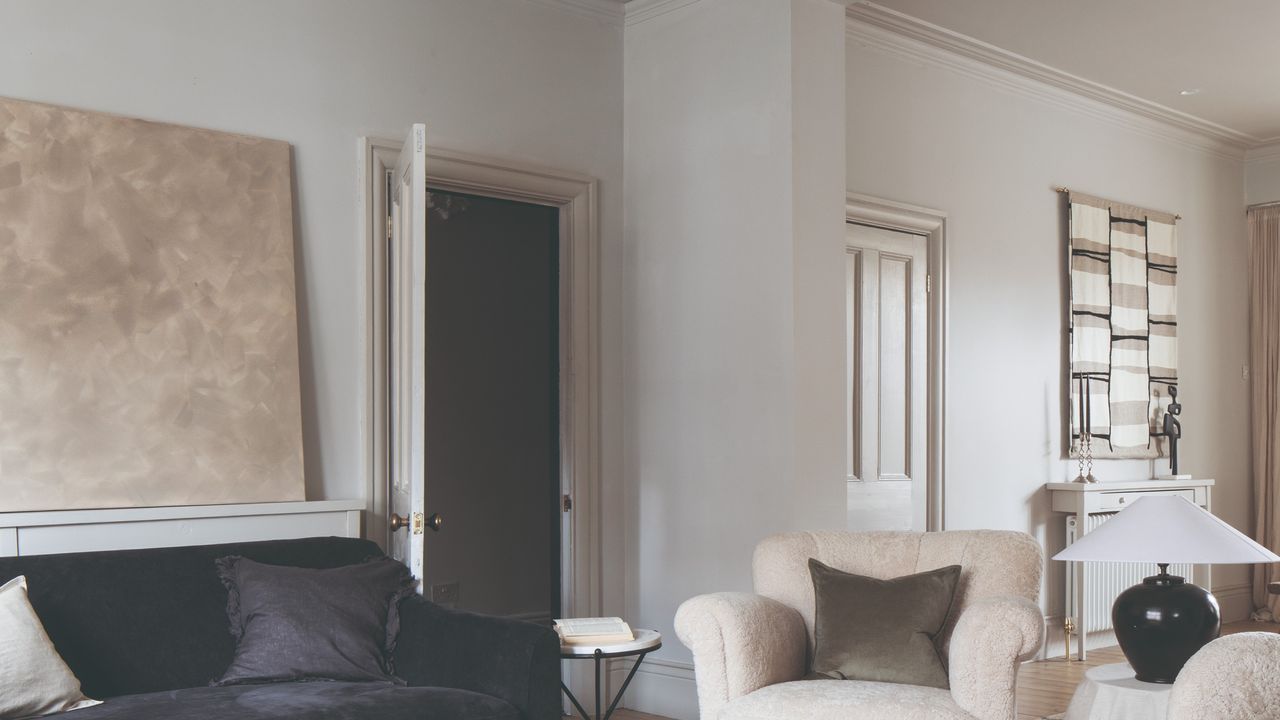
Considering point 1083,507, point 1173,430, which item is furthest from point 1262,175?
point 1083,507

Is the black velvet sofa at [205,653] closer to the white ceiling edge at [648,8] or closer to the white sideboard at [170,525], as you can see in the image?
the white sideboard at [170,525]

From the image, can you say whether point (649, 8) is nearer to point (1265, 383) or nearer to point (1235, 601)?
point (1265, 383)

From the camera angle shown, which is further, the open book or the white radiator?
the white radiator

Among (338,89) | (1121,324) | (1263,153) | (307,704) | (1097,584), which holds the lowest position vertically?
(1097,584)

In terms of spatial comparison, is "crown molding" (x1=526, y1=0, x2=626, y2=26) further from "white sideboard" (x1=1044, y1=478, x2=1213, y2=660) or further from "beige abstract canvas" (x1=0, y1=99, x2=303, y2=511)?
"white sideboard" (x1=1044, y1=478, x2=1213, y2=660)

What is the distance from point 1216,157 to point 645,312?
4.66 metres

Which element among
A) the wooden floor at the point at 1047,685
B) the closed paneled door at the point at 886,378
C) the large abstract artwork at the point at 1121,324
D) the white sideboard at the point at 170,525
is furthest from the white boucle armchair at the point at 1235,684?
the large abstract artwork at the point at 1121,324

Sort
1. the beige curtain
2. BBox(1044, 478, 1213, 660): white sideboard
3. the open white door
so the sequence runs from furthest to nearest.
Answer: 1. the beige curtain
2. BBox(1044, 478, 1213, 660): white sideboard
3. the open white door

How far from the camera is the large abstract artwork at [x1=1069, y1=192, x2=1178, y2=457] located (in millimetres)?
6559

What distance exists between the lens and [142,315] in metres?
3.71

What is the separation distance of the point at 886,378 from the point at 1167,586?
2.62 m

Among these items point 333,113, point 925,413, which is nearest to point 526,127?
point 333,113

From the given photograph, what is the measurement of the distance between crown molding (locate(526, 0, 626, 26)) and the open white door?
110 centimetres

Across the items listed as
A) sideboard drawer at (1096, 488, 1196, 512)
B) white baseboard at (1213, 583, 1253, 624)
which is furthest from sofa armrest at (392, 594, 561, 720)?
white baseboard at (1213, 583, 1253, 624)
